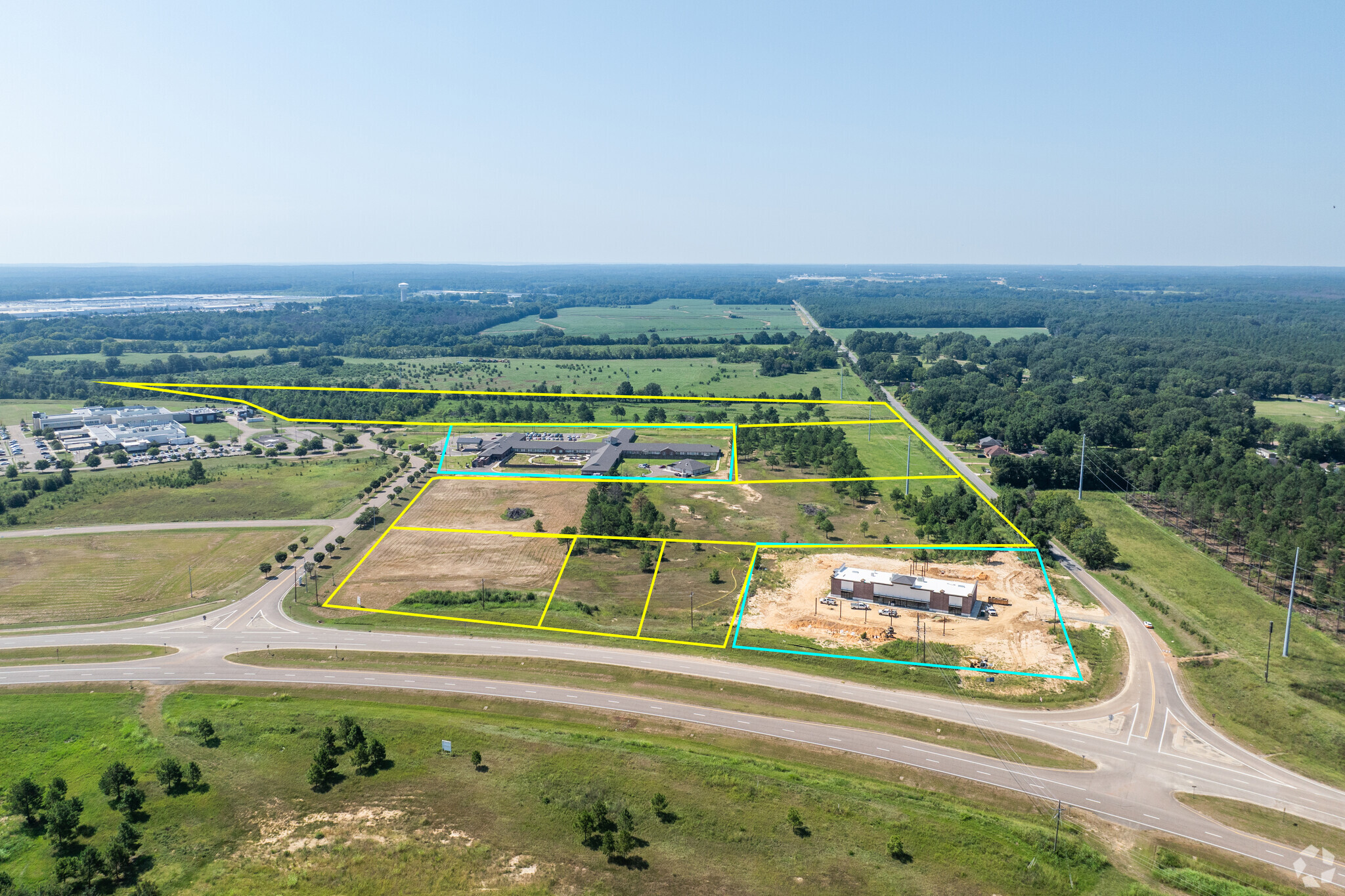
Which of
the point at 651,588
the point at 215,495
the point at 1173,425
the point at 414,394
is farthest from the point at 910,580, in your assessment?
the point at 414,394

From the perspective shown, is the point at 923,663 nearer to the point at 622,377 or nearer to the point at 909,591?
the point at 909,591

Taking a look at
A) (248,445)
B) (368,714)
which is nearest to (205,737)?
(368,714)

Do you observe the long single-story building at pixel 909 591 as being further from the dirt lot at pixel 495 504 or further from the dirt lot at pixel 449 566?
the dirt lot at pixel 495 504

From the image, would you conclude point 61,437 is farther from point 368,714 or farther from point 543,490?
point 368,714

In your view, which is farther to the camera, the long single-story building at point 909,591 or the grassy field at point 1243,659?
the long single-story building at point 909,591

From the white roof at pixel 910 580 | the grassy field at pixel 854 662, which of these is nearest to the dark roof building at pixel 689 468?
the white roof at pixel 910 580

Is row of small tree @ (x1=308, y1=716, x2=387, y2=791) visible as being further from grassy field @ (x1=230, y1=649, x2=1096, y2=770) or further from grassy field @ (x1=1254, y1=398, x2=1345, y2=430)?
grassy field @ (x1=1254, y1=398, x2=1345, y2=430)
